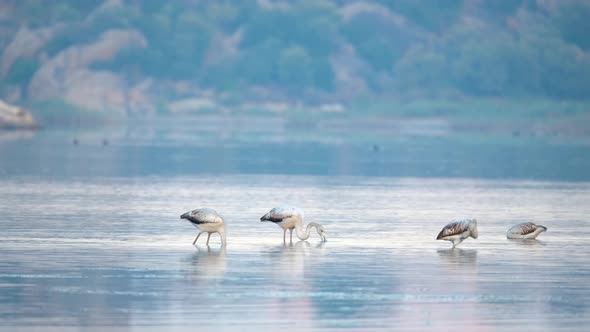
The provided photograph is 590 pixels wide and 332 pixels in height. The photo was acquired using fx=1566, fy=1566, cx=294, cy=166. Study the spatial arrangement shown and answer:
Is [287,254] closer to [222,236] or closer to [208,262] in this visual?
[222,236]

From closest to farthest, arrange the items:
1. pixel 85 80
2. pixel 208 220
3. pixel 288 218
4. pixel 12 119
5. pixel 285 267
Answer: pixel 285 267 < pixel 208 220 < pixel 288 218 < pixel 12 119 < pixel 85 80

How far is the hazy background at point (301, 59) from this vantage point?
140m

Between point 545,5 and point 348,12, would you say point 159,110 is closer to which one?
point 348,12

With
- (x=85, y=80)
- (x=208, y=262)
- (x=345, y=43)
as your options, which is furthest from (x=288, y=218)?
(x=345, y=43)

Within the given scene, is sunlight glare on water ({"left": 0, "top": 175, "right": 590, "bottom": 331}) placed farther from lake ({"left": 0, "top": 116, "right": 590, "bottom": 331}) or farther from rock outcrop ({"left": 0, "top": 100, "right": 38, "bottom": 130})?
rock outcrop ({"left": 0, "top": 100, "right": 38, "bottom": 130})

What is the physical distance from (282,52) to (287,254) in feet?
423

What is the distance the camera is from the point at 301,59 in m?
146

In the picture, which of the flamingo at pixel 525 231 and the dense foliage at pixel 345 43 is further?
the dense foliage at pixel 345 43

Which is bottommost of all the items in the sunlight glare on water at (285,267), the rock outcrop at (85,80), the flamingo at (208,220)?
the sunlight glare on water at (285,267)

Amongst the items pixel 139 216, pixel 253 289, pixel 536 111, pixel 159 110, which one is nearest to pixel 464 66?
pixel 536 111

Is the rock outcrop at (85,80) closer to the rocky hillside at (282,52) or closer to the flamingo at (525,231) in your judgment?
the rocky hillside at (282,52)

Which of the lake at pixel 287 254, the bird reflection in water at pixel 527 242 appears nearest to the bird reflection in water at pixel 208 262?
the lake at pixel 287 254

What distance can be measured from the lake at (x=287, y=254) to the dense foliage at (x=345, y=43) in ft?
328

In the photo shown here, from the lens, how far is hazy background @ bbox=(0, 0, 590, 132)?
14025 centimetres
